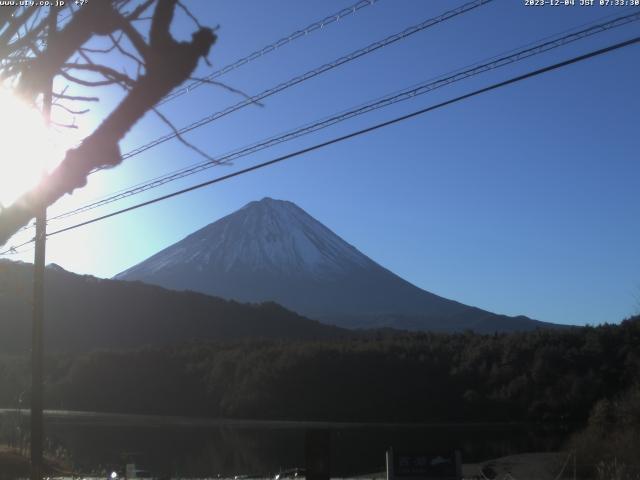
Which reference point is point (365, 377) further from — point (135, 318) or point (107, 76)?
point (107, 76)

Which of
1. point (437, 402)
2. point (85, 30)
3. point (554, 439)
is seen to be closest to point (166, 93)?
point (85, 30)

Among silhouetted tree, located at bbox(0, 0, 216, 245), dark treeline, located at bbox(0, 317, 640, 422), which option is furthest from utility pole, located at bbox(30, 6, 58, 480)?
dark treeline, located at bbox(0, 317, 640, 422)

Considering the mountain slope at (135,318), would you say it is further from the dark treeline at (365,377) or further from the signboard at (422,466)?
the signboard at (422,466)

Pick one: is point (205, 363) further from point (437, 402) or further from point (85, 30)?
point (85, 30)

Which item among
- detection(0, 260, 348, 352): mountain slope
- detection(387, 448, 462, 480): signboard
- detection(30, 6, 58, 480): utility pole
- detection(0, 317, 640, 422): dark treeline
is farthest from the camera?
detection(0, 260, 348, 352): mountain slope

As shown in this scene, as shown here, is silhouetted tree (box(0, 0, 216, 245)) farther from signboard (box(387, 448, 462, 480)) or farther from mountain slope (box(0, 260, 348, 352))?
mountain slope (box(0, 260, 348, 352))

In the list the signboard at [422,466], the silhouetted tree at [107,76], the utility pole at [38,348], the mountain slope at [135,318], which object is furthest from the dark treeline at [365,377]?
the silhouetted tree at [107,76]
